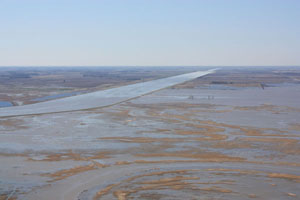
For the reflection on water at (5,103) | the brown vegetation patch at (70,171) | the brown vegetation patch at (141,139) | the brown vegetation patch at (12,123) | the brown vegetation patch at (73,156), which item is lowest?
the brown vegetation patch at (70,171)

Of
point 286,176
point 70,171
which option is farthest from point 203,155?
point 70,171

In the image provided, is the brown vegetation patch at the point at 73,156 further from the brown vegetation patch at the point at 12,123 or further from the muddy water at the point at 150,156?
the brown vegetation patch at the point at 12,123

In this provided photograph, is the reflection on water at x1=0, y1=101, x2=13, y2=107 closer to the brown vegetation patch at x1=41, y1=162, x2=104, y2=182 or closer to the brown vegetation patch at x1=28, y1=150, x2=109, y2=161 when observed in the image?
the brown vegetation patch at x1=28, y1=150, x2=109, y2=161

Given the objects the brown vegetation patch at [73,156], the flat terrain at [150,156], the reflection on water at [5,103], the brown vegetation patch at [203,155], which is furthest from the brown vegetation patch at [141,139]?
the reflection on water at [5,103]

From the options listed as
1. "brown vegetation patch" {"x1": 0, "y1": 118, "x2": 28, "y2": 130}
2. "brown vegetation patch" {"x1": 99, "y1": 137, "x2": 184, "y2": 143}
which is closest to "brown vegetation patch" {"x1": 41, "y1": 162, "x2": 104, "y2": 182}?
"brown vegetation patch" {"x1": 99, "y1": 137, "x2": 184, "y2": 143}

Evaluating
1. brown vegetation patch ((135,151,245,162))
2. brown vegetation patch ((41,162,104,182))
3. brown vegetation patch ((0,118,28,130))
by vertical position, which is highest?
brown vegetation patch ((0,118,28,130))

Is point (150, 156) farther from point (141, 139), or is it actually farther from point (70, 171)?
point (70, 171)

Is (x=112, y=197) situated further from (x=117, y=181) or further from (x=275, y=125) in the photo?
(x=275, y=125)
